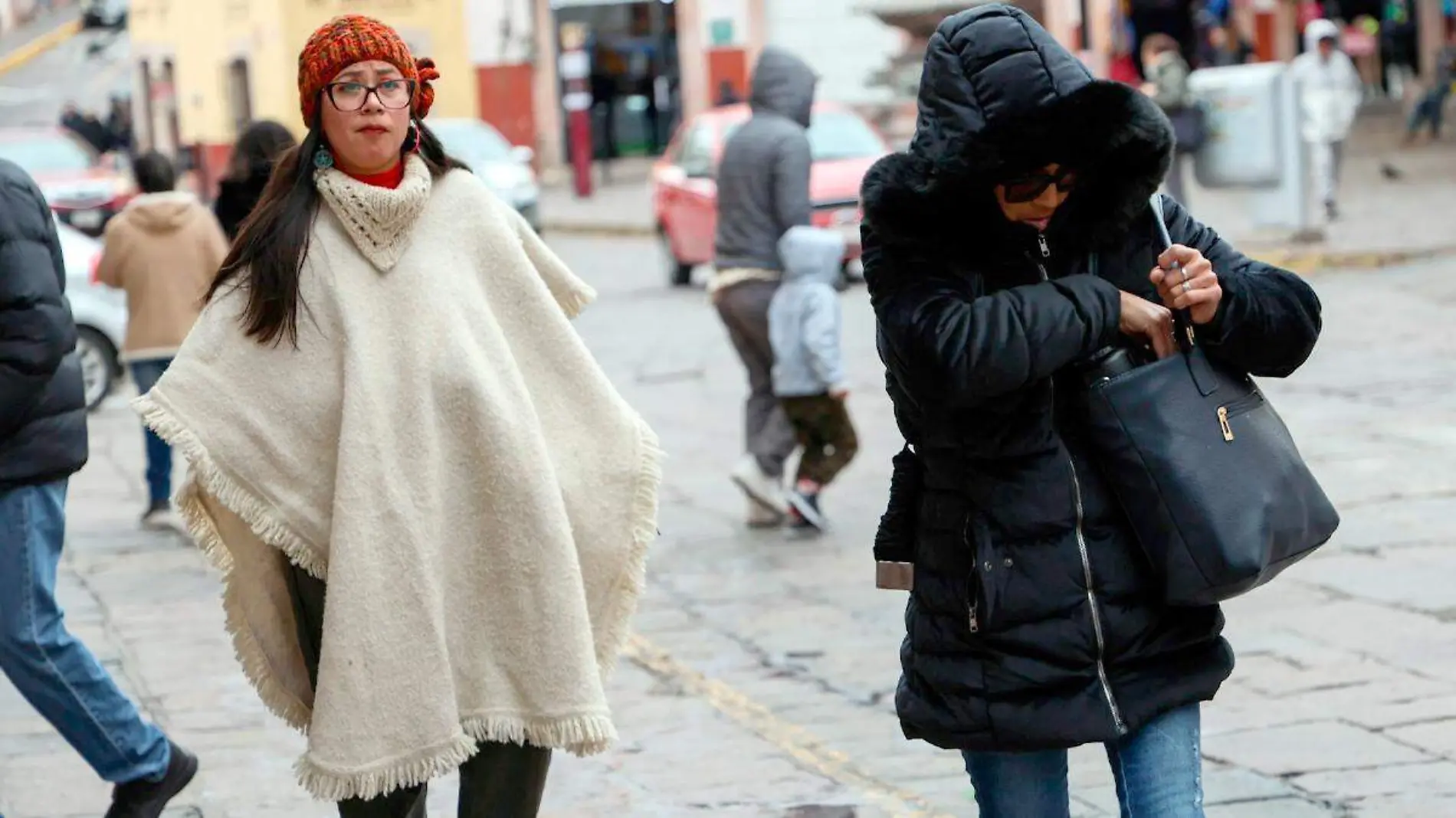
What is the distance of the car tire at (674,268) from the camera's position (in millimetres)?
21406

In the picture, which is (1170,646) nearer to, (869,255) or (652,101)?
(869,255)

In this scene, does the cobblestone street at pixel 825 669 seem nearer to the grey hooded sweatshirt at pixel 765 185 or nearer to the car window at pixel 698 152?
the grey hooded sweatshirt at pixel 765 185

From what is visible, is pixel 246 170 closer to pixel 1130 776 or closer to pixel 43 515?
pixel 43 515

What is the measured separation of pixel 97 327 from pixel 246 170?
5.84 m

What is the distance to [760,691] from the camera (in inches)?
269

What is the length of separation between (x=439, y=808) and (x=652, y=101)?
34.7 meters

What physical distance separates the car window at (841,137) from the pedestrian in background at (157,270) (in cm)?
1033

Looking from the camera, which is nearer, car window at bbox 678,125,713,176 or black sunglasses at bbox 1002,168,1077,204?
black sunglasses at bbox 1002,168,1077,204

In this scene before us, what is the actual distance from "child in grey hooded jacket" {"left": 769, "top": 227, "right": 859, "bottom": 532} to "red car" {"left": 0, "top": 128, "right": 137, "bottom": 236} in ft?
57.4

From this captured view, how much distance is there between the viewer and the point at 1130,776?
3.56m

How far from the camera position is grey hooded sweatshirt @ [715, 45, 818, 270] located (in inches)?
367

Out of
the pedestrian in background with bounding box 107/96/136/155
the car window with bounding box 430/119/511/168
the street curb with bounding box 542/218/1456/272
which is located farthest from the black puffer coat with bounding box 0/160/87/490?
the pedestrian in background with bounding box 107/96/136/155

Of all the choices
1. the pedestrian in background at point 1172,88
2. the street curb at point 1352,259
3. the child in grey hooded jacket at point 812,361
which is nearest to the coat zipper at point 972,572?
the child in grey hooded jacket at point 812,361

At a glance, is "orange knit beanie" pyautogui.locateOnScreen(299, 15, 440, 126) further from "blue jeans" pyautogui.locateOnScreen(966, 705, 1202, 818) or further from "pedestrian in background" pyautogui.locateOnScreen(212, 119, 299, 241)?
"pedestrian in background" pyautogui.locateOnScreen(212, 119, 299, 241)
